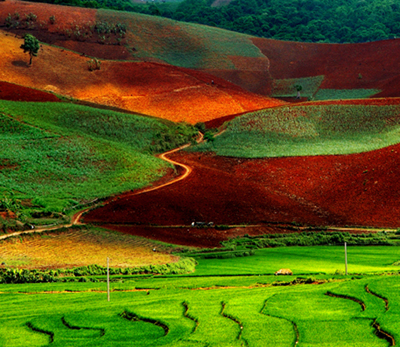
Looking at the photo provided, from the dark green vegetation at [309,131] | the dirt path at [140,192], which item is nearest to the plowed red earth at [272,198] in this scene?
the dirt path at [140,192]

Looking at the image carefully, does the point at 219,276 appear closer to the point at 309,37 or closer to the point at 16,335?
the point at 16,335

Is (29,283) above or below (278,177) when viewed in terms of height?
below

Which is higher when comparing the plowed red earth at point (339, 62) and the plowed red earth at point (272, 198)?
the plowed red earth at point (339, 62)

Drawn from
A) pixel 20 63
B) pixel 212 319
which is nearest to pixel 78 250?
pixel 212 319

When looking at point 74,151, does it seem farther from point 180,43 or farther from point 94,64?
point 180,43

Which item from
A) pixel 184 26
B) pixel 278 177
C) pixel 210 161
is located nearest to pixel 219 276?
pixel 278 177

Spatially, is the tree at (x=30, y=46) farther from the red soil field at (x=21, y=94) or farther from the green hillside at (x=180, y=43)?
the green hillside at (x=180, y=43)

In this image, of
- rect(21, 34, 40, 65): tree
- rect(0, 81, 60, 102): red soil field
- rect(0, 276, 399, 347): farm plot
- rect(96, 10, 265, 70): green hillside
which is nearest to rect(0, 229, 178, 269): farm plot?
rect(0, 276, 399, 347): farm plot
